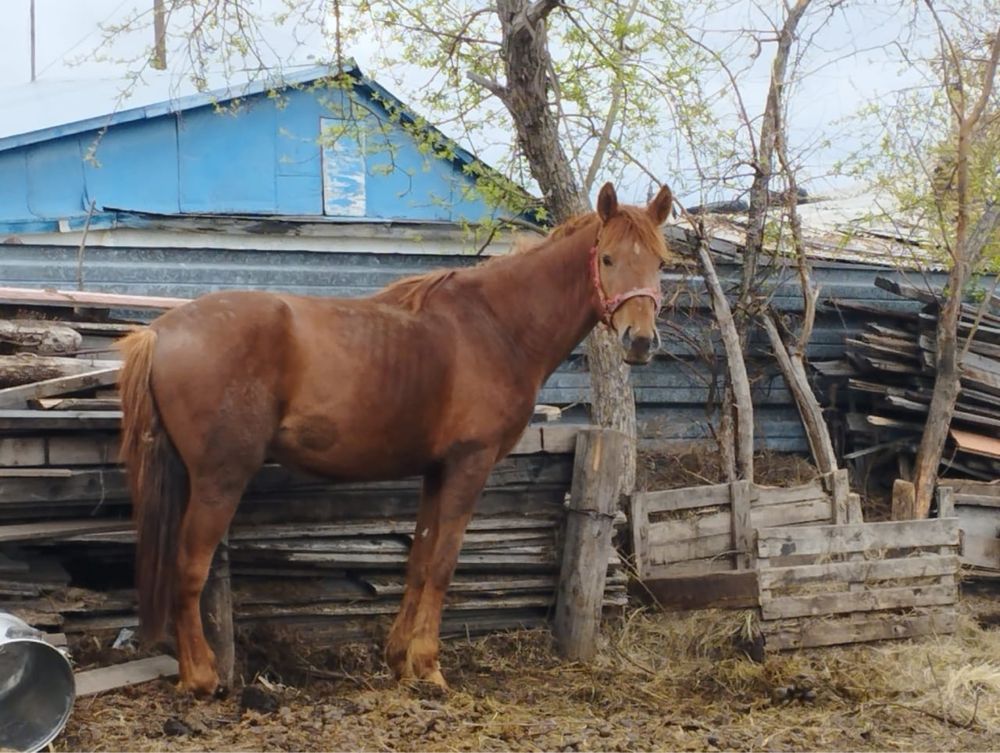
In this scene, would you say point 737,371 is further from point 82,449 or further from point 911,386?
point 82,449

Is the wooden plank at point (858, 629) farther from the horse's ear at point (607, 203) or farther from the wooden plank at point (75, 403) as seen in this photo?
the wooden plank at point (75, 403)

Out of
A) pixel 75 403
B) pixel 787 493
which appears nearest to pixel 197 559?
pixel 75 403

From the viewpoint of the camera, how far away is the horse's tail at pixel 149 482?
16.5 feet

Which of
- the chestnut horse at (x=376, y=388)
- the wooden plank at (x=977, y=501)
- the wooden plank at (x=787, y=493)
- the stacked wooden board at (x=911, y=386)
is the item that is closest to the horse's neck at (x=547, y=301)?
the chestnut horse at (x=376, y=388)

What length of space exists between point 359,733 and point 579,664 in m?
2.17

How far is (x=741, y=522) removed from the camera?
7.83m

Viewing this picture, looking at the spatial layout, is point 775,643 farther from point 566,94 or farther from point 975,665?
point 566,94

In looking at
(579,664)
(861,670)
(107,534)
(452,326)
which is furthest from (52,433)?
(861,670)

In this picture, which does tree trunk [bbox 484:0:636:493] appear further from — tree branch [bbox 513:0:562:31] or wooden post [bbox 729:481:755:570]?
wooden post [bbox 729:481:755:570]

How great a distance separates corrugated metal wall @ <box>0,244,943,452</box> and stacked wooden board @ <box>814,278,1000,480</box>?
1.65ft

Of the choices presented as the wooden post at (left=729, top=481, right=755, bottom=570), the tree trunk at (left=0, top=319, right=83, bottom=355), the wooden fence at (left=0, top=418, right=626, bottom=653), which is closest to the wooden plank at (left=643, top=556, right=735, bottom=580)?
the wooden post at (left=729, top=481, right=755, bottom=570)

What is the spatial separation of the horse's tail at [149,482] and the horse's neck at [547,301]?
6.11ft

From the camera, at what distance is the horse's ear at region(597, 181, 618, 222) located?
18.5 ft

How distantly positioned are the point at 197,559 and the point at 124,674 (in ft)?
2.19
